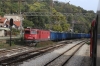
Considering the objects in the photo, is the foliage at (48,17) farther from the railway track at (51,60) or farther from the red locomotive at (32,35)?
the railway track at (51,60)

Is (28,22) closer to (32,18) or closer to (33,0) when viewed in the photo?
(32,18)

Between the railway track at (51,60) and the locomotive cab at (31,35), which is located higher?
the locomotive cab at (31,35)

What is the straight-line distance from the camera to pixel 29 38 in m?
37.2

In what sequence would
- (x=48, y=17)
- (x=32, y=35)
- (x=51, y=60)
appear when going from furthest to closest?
(x=48, y=17) < (x=32, y=35) < (x=51, y=60)

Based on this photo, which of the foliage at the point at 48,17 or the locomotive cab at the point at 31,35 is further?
the foliage at the point at 48,17

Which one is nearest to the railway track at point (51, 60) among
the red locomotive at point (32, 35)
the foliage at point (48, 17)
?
the red locomotive at point (32, 35)

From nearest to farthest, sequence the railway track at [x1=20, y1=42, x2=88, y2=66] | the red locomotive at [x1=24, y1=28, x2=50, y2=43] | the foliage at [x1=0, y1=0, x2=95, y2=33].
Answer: the railway track at [x1=20, y1=42, x2=88, y2=66] < the red locomotive at [x1=24, y1=28, x2=50, y2=43] < the foliage at [x1=0, y1=0, x2=95, y2=33]

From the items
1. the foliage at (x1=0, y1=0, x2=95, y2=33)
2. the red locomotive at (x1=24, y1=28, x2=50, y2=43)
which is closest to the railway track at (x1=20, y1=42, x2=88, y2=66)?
the red locomotive at (x1=24, y1=28, x2=50, y2=43)

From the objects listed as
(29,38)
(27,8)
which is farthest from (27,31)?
(27,8)

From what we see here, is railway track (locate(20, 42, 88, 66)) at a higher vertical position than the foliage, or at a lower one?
lower

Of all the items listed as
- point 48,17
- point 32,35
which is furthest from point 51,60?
point 48,17

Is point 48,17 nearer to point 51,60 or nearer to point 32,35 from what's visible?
point 32,35

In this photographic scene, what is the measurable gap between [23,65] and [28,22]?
3434 inches

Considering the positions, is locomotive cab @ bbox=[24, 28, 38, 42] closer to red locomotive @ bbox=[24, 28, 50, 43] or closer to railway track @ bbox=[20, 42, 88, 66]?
red locomotive @ bbox=[24, 28, 50, 43]
